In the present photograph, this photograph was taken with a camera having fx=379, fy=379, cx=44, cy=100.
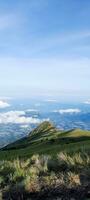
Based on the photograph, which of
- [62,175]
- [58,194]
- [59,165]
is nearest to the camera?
[58,194]

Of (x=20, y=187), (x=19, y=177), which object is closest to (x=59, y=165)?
(x=19, y=177)

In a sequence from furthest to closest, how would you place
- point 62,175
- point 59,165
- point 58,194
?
point 59,165, point 62,175, point 58,194

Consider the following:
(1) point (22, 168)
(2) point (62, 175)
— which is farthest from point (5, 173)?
(2) point (62, 175)

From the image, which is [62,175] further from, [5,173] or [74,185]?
[5,173]

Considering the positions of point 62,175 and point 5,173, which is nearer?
point 62,175

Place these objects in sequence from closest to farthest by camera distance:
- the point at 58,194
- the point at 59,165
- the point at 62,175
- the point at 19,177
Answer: the point at 58,194, the point at 62,175, the point at 19,177, the point at 59,165

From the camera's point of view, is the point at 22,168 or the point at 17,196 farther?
the point at 22,168

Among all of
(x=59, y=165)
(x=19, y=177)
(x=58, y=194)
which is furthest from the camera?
(x=59, y=165)

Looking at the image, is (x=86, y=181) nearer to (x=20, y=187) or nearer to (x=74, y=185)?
(x=74, y=185)

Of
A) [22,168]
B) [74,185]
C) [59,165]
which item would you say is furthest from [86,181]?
[22,168]
